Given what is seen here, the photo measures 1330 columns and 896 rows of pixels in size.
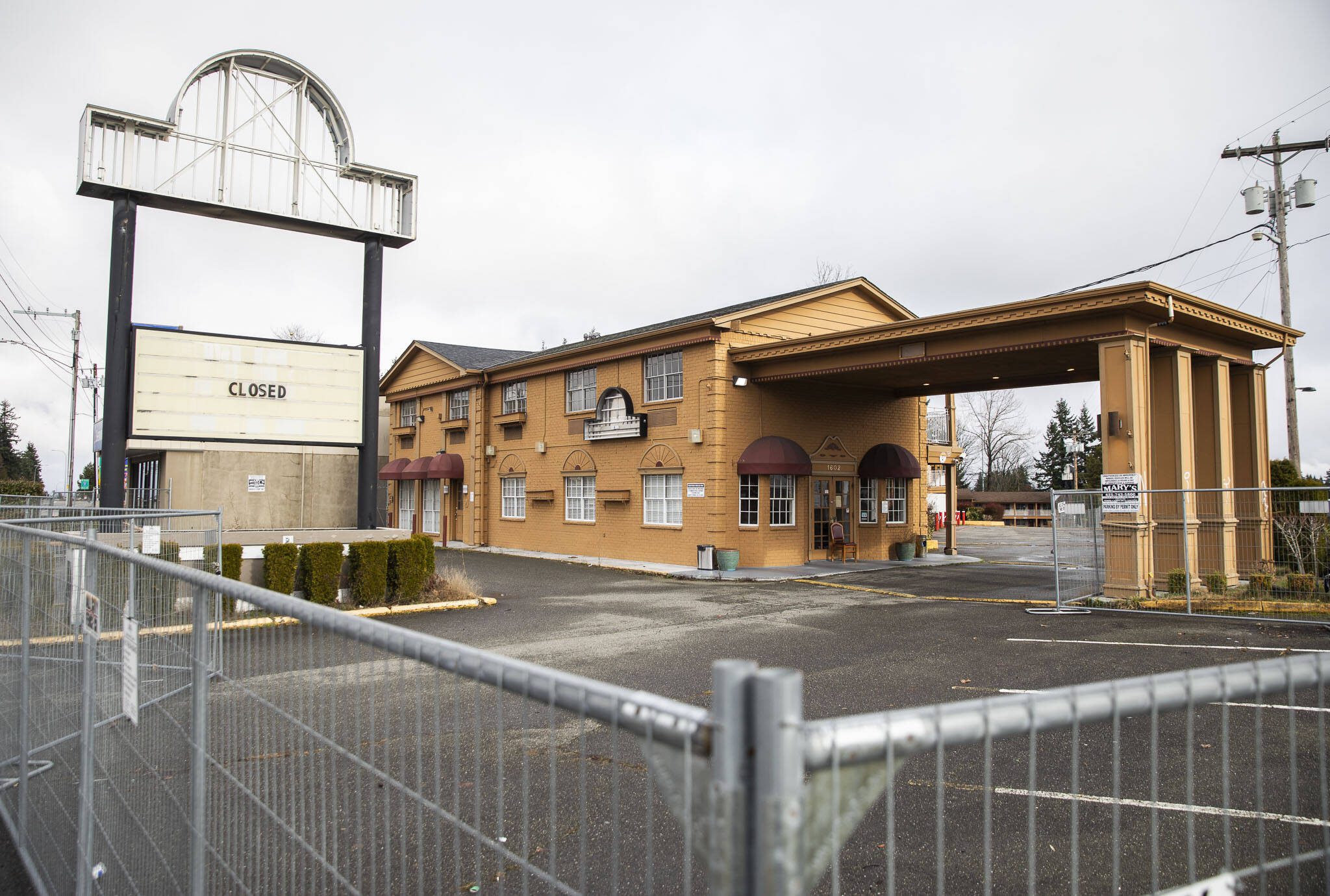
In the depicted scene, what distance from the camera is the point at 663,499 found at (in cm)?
2456

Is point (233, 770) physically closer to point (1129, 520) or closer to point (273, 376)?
point (273, 376)

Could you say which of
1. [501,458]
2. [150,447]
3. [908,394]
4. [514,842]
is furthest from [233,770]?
[501,458]

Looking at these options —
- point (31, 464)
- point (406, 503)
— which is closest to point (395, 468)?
point (406, 503)

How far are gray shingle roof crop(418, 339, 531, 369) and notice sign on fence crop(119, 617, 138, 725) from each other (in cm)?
3034

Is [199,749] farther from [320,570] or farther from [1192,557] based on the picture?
[1192,557]

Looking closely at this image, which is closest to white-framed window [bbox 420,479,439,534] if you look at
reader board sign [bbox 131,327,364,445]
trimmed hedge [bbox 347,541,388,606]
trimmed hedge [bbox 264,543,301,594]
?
reader board sign [bbox 131,327,364,445]

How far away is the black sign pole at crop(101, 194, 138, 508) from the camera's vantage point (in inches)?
571

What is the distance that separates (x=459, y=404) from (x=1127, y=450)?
25.5 metres

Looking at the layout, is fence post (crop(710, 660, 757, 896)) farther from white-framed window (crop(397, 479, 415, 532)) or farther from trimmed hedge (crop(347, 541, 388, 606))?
white-framed window (crop(397, 479, 415, 532))

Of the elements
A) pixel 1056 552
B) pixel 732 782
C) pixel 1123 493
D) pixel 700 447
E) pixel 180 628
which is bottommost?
pixel 1056 552

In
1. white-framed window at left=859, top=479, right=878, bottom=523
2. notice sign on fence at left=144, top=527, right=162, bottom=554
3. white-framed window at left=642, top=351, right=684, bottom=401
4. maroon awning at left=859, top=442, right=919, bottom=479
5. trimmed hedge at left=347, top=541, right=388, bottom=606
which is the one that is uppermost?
white-framed window at left=642, top=351, right=684, bottom=401

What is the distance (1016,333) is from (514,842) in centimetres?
1567

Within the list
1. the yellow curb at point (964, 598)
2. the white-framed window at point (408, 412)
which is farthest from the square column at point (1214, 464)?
the white-framed window at point (408, 412)

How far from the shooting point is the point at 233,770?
300cm
